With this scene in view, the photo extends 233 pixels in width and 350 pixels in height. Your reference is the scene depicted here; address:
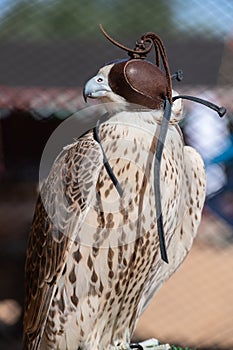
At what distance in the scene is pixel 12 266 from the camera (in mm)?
2844

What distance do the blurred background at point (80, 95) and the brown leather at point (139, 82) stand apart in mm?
1530

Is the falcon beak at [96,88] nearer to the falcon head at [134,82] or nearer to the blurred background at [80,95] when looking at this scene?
the falcon head at [134,82]

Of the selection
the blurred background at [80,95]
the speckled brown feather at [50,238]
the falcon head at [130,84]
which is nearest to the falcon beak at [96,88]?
the falcon head at [130,84]

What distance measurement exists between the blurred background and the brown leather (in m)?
1.53

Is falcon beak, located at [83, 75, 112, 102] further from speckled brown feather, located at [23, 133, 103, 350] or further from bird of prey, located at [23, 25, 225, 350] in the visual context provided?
speckled brown feather, located at [23, 133, 103, 350]

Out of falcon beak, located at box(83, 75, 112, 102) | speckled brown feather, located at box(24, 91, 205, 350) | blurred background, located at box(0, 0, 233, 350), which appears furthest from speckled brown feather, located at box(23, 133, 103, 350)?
blurred background, located at box(0, 0, 233, 350)

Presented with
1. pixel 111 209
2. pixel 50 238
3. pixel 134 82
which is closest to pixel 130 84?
pixel 134 82

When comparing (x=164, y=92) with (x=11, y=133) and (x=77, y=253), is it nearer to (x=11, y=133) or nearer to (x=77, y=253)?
(x=77, y=253)

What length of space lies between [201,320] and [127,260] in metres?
1.82

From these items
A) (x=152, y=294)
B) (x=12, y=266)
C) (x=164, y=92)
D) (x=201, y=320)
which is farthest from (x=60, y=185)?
(x=201, y=320)

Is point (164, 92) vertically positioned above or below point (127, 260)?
above

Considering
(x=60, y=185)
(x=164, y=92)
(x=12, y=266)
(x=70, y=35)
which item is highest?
(x=164, y=92)

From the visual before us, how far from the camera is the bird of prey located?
1.12 metres

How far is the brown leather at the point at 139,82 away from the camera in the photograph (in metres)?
1.08
